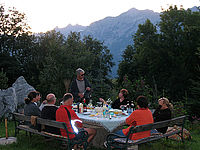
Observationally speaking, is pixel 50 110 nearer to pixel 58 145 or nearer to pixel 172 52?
pixel 58 145

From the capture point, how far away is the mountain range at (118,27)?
15762 cm

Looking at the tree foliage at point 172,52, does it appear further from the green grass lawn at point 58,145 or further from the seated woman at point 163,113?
the seated woman at point 163,113

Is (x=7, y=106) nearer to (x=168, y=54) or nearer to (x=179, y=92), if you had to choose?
(x=179, y=92)

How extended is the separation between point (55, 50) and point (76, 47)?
124 cm

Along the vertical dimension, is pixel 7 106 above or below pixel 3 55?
below

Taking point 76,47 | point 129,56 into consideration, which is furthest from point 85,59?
point 129,56

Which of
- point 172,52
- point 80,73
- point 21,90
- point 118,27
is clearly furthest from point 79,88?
point 118,27

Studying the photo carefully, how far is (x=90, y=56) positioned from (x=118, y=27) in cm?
16071

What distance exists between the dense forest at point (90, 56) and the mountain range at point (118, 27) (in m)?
131

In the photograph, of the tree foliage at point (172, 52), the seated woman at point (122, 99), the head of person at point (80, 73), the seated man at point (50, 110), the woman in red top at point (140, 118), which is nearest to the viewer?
the woman in red top at point (140, 118)

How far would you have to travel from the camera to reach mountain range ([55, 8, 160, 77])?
517 feet

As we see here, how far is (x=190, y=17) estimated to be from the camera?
18344mm

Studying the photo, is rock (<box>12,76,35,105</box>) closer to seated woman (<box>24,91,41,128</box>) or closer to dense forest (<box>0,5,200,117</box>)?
dense forest (<box>0,5,200,117</box>)

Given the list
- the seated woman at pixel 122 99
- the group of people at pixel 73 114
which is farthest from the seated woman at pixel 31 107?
the seated woman at pixel 122 99
